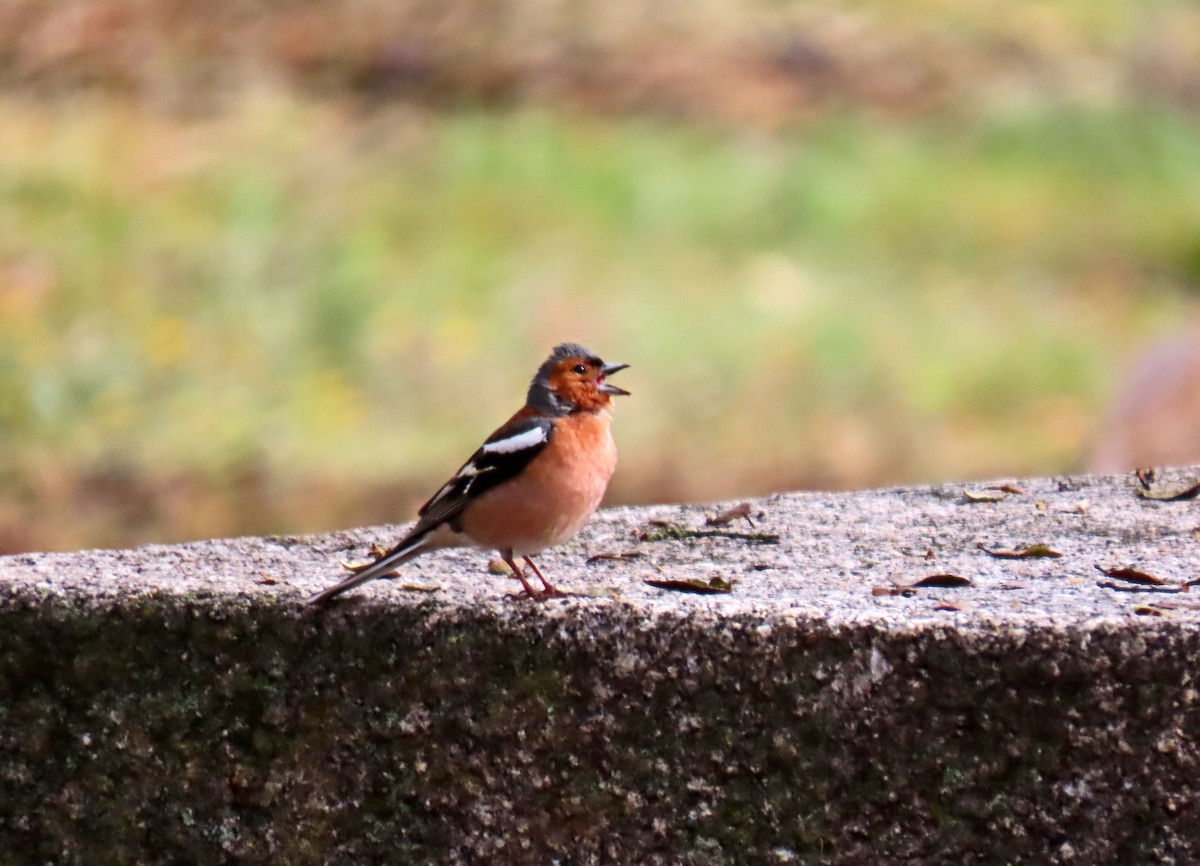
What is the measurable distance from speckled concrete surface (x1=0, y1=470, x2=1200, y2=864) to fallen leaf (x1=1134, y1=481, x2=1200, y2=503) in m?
0.69

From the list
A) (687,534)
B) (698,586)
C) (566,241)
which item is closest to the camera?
(698,586)

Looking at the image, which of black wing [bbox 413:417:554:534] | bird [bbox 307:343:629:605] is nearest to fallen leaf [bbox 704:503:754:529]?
bird [bbox 307:343:629:605]

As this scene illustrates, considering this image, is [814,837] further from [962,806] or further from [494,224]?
[494,224]

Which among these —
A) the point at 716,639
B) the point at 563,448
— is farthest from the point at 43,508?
the point at 716,639

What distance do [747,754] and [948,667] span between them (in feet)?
1.11

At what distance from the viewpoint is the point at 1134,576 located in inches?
128

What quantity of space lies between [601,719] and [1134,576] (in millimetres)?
993

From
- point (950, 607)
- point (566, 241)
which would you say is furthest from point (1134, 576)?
point (566, 241)

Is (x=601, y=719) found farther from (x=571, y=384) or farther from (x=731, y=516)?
(x=731, y=516)

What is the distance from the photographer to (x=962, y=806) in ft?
9.25

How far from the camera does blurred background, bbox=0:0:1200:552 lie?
8.11 meters

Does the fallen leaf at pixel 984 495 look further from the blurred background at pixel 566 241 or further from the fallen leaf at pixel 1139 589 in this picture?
the blurred background at pixel 566 241

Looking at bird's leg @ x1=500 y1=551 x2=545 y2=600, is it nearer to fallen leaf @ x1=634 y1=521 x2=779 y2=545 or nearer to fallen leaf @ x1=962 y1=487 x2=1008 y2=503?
fallen leaf @ x1=634 y1=521 x2=779 y2=545

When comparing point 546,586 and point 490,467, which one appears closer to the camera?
point 546,586
